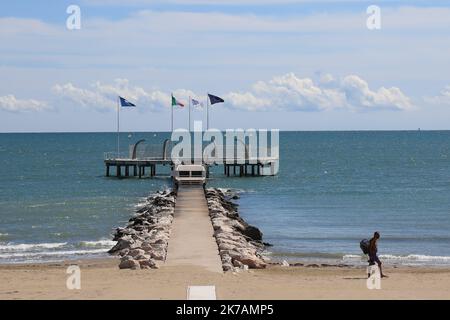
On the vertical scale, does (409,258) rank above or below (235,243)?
below

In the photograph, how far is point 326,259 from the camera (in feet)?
100

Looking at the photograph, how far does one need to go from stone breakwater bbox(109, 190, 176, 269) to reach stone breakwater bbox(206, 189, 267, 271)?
169 cm

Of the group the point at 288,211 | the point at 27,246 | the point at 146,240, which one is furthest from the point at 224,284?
the point at 288,211

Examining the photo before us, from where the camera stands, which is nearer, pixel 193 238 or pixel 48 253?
pixel 193 238

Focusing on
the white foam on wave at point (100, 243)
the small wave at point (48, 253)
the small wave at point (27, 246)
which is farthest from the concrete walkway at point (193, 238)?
the small wave at point (27, 246)

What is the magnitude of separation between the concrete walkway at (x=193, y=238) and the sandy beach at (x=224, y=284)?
986mm

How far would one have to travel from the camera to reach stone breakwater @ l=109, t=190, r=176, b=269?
80.0ft

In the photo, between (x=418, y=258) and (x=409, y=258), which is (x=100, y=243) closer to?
(x=409, y=258)

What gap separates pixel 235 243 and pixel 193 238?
6.56 feet

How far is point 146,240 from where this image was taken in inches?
1138

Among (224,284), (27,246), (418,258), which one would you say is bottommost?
(27,246)
